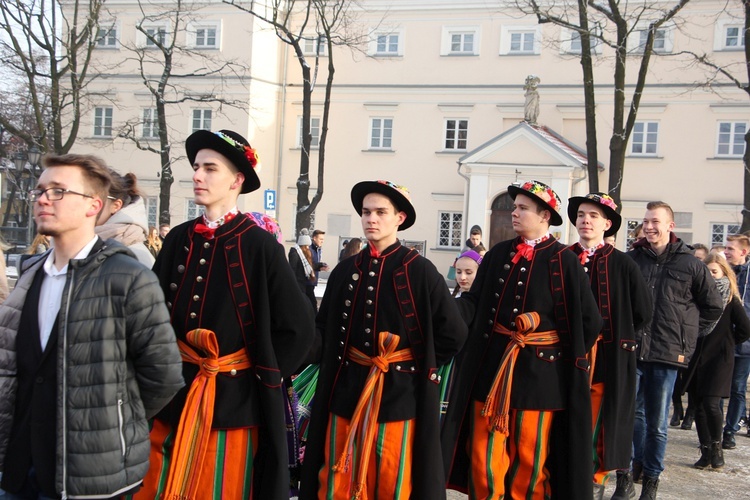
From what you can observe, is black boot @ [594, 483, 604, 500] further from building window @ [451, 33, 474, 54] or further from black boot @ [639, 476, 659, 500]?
building window @ [451, 33, 474, 54]

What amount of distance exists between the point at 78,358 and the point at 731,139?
3037cm

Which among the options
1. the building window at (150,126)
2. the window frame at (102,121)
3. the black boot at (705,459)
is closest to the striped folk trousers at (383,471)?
the black boot at (705,459)

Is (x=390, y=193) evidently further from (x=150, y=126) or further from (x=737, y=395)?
(x=150, y=126)

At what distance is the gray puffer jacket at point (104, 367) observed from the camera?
3289 mm

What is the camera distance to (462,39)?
33062 millimetres

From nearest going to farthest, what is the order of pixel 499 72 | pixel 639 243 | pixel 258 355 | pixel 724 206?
pixel 258 355
pixel 639 243
pixel 724 206
pixel 499 72

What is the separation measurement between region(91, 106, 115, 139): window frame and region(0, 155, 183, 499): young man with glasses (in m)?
33.7

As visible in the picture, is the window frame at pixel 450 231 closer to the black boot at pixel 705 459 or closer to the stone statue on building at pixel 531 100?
the stone statue on building at pixel 531 100

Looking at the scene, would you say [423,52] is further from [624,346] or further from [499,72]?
[624,346]

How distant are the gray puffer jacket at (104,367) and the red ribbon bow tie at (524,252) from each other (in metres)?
2.86

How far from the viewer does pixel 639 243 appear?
24.0ft

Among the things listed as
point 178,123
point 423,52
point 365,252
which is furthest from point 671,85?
point 365,252

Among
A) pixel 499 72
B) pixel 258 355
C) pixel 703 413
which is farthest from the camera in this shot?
pixel 499 72

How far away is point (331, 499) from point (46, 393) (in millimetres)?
2097
